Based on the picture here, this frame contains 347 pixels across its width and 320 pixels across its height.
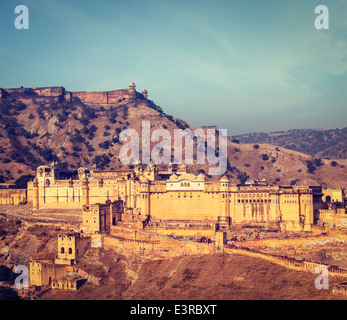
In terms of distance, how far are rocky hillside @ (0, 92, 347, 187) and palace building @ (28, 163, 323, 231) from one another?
27329 millimetres

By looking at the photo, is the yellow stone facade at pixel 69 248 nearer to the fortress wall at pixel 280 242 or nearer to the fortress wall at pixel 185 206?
the fortress wall at pixel 185 206

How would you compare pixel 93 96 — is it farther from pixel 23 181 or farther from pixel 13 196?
pixel 13 196

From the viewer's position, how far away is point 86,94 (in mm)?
134875

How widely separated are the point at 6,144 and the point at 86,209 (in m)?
50.1

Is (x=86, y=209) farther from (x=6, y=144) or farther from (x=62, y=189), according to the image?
(x=6, y=144)

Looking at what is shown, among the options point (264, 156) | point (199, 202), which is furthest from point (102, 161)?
point (264, 156)

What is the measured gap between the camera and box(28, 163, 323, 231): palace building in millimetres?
65125

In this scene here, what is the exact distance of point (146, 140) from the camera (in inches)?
4318

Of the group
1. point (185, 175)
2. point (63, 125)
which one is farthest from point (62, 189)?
point (63, 125)
